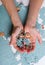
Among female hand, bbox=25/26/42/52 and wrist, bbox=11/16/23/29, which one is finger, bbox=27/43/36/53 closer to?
female hand, bbox=25/26/42/52

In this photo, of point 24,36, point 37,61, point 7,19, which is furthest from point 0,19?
point 37,61

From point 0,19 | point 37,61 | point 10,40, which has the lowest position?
point 37,61

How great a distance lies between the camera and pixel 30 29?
38.2 inches

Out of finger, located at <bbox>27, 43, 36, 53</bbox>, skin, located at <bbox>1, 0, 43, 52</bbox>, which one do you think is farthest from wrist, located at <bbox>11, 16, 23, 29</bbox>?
finger, located at <bbox>27, 43, 36, 53</bbox>

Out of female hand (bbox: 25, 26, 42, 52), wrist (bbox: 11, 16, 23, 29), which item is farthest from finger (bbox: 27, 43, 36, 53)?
wrist (bbox: 11, 16, 23, 29)

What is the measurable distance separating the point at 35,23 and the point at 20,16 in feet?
0.30

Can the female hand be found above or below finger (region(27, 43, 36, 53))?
above

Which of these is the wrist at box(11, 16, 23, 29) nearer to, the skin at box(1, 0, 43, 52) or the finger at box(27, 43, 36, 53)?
the skin at box(1, 0, 43, 52)

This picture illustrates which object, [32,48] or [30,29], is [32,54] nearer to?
[32,48]

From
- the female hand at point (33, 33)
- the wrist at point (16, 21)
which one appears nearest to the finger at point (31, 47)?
the female hand at point (33, 33)

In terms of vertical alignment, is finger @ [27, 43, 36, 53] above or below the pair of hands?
below

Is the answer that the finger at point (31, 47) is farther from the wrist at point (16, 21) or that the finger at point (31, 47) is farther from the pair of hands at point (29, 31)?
the wrist at point (16, 21)

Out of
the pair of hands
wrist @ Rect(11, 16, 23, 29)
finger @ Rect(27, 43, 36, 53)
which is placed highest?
wrist @ Rect(11, 16, 23, 29)

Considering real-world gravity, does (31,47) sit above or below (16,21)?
below
